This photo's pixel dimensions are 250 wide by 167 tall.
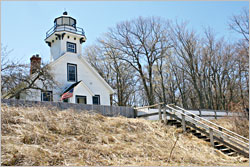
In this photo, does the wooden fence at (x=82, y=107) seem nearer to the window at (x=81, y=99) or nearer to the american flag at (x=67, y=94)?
the american flag at (x=67, y=94)

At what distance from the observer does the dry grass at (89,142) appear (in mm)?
6250

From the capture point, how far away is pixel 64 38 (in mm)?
21219

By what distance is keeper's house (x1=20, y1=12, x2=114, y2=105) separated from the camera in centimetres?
1808

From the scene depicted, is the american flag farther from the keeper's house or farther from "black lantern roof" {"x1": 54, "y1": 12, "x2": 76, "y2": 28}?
"black lantern roof" {"x1": 54, "y1": 12, "x2": 76, "y2": 28}

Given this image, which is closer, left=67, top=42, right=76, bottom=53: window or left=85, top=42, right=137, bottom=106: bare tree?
left=67, top=42, right=76, bottom=53: window

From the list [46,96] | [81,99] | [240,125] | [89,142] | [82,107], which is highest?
[46,96]

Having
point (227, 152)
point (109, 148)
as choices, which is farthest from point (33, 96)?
point (227, 152)

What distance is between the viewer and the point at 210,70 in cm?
3097

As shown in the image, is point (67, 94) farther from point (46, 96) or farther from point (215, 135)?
point (215, 135)

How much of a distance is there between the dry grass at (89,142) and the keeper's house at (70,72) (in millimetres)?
8164

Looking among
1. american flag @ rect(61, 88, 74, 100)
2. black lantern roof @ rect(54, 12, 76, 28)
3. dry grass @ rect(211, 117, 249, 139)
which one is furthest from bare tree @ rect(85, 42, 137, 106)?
dry grass @ rect(211, 117, 249, 139)

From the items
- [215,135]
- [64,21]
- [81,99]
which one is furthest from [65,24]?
[215,135]

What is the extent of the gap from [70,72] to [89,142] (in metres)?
12.8

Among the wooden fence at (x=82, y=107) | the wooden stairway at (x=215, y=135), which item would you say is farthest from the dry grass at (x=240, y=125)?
the wooden fence at (x=82, y=107)
